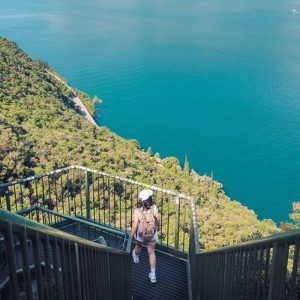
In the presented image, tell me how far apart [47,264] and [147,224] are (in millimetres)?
3324

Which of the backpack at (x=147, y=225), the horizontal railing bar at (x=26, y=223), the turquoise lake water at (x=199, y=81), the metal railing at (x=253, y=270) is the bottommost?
the turquoise lake water at (x=199, y=81)

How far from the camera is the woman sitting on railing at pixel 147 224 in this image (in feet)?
14.9

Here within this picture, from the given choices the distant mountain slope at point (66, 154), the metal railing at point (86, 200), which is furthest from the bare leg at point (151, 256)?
the distant mountain slope at point (66, 154)

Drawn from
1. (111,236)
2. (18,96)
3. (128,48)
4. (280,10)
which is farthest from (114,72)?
(280,10)

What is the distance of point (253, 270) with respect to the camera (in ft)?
7.15

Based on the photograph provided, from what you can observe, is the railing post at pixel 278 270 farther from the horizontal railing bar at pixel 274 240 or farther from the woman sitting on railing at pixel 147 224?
the woman sitting on railing at pixel 147 224

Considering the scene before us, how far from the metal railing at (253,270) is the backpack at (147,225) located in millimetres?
766

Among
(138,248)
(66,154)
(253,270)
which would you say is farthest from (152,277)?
(66,154)

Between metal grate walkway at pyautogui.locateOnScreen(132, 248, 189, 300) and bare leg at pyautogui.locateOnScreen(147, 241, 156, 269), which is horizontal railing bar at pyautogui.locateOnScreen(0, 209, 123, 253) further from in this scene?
metal grate walkway at pyautogui.locateOnScreen(132, 248, 189, 300)

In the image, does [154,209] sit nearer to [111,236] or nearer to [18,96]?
[111,236]

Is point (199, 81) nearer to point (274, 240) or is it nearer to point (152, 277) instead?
point (152, 277)

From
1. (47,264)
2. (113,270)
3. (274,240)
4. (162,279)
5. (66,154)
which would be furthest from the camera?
(66,154)

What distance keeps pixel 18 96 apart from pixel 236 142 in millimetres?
20829

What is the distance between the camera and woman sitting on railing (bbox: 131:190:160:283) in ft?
14.9
